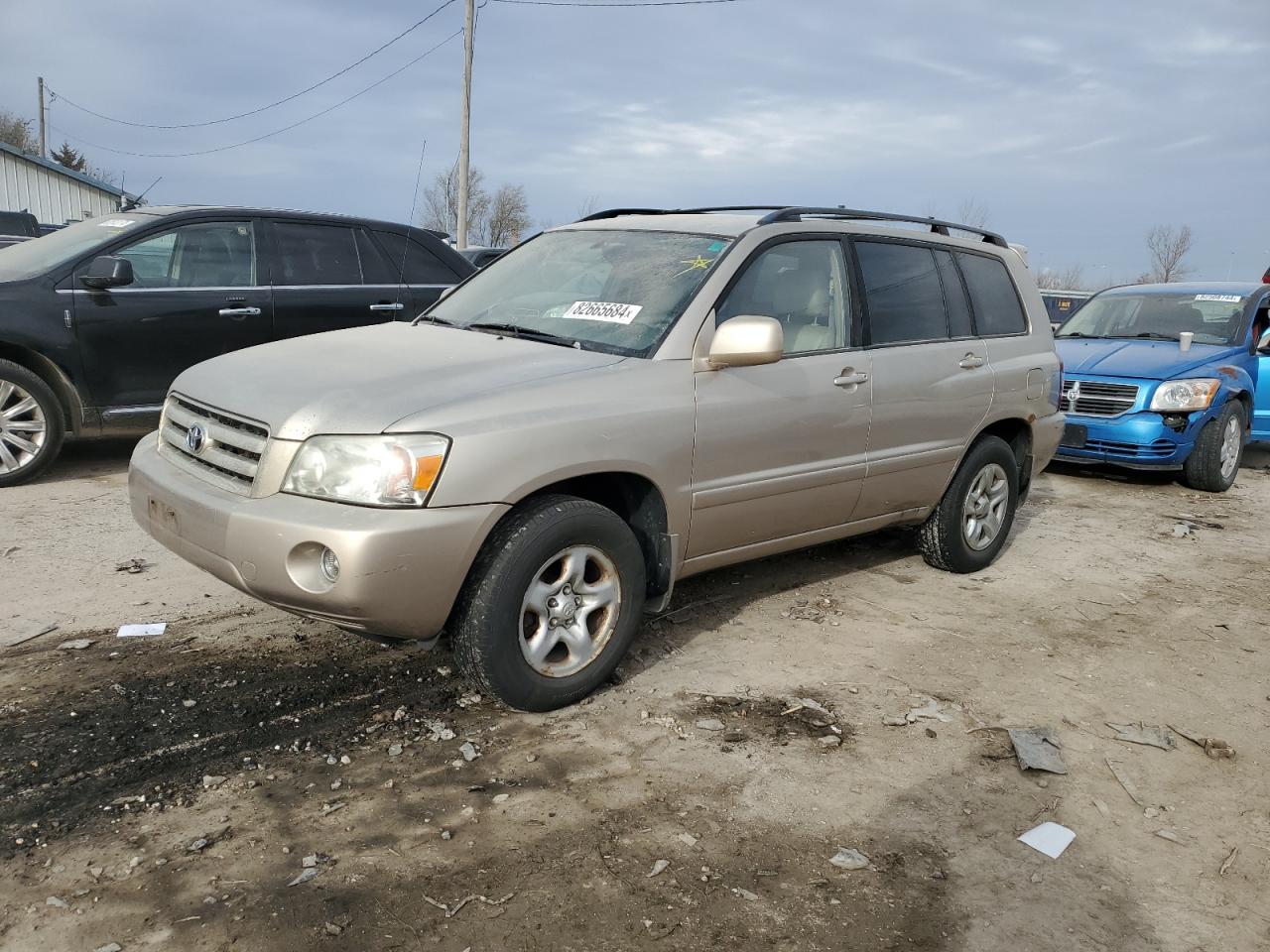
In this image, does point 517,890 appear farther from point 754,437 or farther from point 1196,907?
point 754,437

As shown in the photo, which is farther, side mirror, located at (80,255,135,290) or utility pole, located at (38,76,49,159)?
utility pole, located at (38,76,49,159)

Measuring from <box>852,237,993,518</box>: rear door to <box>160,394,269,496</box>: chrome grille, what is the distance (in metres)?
2.67

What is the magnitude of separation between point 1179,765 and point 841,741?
1166 millimetres

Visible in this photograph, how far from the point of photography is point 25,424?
650 centimetres

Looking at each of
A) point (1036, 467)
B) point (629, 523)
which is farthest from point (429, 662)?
point (1036, 467)

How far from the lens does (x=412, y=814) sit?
302cm

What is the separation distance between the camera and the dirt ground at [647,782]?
261 cm

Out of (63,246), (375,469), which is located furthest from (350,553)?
(63,246)

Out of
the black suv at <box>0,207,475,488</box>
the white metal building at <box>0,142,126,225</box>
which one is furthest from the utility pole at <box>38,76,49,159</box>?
the black suv at <box>0,207,475,488</box>

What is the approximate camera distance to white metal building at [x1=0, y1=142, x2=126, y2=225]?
29125mm

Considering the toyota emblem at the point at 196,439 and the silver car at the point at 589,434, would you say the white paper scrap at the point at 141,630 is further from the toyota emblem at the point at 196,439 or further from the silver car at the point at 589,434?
the toyota emblem at the point at 196,439

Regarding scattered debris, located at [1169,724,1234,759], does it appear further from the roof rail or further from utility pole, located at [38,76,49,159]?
utility pole, located at [38,76,49,159]

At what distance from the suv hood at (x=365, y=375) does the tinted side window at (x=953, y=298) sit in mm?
2236

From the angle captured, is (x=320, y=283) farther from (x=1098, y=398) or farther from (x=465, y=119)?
(x=465, y=119)
